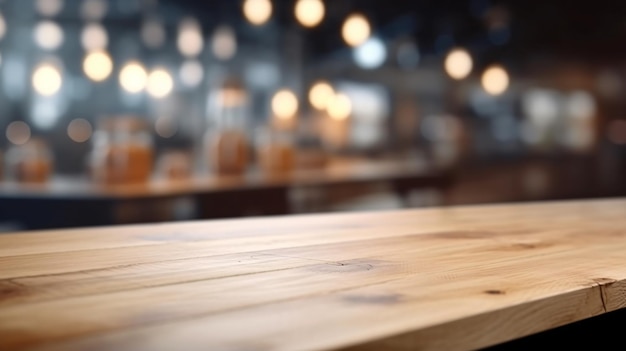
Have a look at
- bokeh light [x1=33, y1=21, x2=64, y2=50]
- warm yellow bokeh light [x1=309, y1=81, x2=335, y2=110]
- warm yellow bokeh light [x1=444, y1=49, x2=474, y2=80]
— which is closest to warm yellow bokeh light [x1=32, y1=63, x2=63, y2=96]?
bokeh light [x1=33, y1=21, x2=64, y2=50]

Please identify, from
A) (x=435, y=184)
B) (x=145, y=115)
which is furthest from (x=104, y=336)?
(x=145, y=115)

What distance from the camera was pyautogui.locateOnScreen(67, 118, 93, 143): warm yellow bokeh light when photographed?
325 inches

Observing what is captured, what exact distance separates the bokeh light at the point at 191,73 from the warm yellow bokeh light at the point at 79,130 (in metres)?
1.21

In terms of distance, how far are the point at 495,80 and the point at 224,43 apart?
2795 millimetres

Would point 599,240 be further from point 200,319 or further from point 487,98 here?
point 487,98

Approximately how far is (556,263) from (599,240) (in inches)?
11.9

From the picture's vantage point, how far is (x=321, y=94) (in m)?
7.24

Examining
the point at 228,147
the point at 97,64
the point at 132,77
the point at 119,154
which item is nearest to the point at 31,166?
the point at 119,154

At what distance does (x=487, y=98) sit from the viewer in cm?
581

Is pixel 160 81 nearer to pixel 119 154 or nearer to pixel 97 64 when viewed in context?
pixel 97 64

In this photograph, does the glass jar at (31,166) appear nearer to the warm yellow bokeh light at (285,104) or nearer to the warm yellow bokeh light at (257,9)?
the warm yellow bokeh light at (257,9)

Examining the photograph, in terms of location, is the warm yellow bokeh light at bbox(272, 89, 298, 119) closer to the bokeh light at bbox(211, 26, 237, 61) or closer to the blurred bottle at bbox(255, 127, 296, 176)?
the bokeh light at bbox(211, 26, 237, 61)

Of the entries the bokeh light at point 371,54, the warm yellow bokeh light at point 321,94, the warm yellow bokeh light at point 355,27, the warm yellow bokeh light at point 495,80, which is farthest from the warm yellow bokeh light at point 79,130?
the warm yellow bokeh light at point 495,80

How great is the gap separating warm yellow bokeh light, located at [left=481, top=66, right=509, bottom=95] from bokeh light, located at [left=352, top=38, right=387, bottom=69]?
4.40 feet
